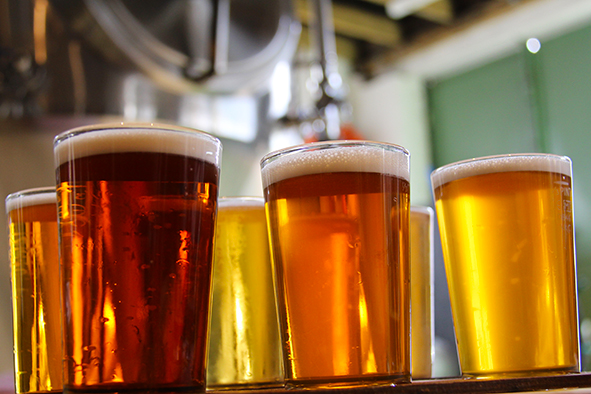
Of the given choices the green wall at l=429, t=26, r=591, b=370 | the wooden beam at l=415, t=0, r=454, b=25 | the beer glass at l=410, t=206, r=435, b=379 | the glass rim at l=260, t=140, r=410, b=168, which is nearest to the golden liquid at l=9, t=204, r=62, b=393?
the glass rim at l=260, t=140, r=410, b=168

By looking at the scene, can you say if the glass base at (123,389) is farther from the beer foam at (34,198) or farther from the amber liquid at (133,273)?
the beer foam at (34,198)

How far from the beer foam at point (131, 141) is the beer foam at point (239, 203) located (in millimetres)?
118

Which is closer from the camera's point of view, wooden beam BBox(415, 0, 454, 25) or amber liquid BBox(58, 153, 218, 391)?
amber liquid BBox(58, 153, 218, 391)

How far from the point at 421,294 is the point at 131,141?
0.35 m

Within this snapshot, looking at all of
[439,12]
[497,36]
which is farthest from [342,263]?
[497,36]

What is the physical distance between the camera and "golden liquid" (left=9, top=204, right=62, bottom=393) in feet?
1.72

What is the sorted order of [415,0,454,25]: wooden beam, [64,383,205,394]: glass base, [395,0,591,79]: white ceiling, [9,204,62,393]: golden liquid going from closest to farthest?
[64,383,205,394]: glass base → [9,204,62,393]: golden liquid → [395,0,591,79]: white ceiling → [415,0,454,25]: wooden beam

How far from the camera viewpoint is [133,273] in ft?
1.37

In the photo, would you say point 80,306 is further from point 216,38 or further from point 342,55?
point 342,55

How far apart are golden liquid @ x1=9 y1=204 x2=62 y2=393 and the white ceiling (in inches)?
169

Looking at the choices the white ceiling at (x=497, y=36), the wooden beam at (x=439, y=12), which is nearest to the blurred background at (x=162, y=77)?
the wooden beam at (x=439, y=12)

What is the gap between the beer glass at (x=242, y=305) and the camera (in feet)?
1.84

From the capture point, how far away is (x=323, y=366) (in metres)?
0.45

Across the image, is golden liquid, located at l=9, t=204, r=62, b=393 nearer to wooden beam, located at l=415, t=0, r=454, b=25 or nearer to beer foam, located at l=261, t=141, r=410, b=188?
beer foam, located at l=261, t=141, r=410, b=188
